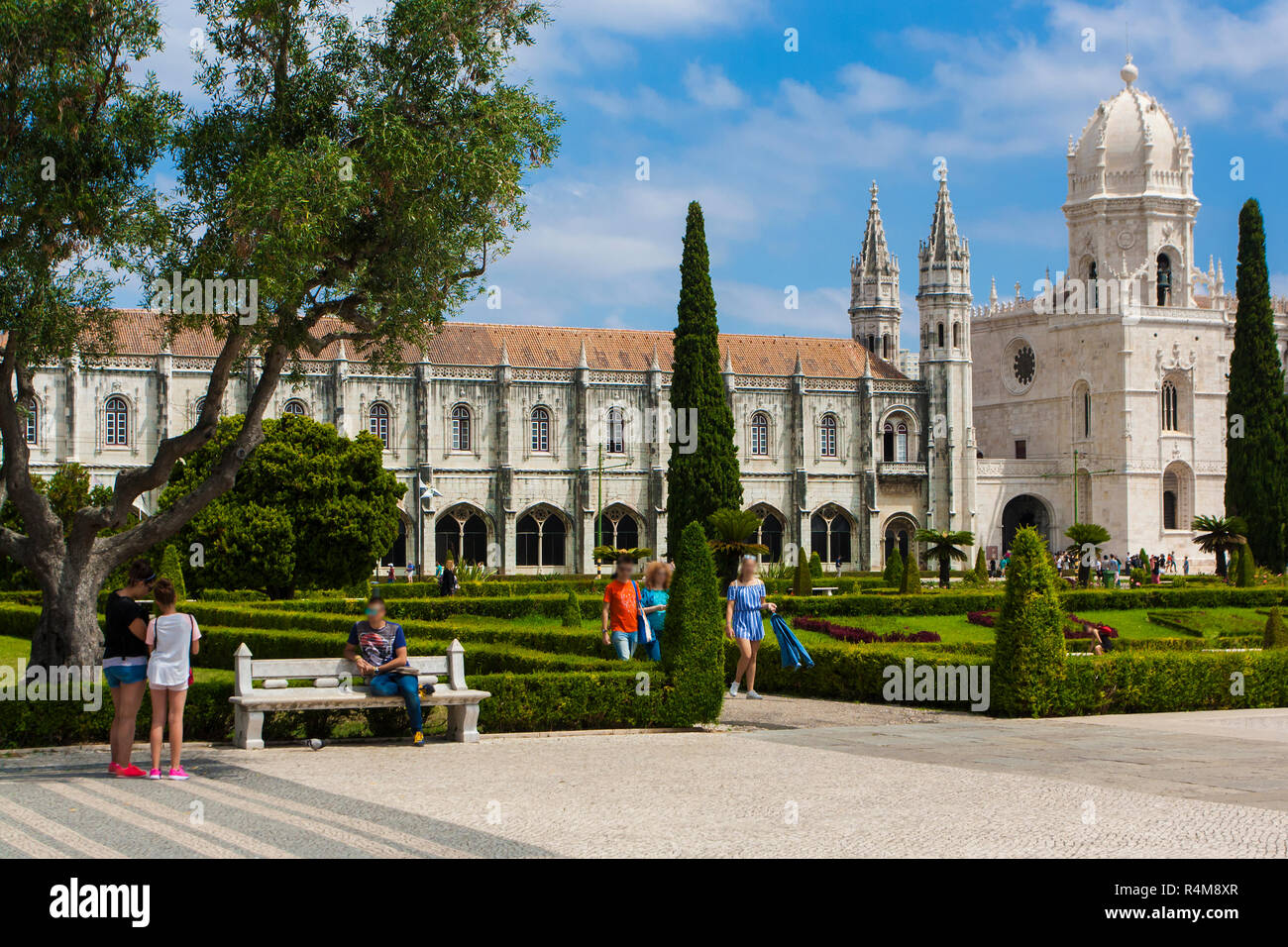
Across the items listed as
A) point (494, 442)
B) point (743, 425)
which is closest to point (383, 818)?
point (494, 442)

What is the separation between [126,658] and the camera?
1134 cm

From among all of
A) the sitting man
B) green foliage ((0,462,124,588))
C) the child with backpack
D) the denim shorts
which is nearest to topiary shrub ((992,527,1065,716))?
the sitting man

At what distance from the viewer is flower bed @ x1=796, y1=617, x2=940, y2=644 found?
923 inches

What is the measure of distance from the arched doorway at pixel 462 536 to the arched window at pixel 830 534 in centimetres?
1402

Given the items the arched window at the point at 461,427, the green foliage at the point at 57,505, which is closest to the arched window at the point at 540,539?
the arched window at the point at 461,427

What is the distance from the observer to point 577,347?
58.3m

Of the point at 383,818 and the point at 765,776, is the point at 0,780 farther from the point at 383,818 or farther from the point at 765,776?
the point at 765,776

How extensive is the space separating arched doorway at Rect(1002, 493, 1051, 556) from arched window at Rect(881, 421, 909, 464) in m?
5.80

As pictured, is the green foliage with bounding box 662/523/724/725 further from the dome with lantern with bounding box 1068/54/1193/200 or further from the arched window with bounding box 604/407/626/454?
the dome with lantern with bounding box 1068/54/1193/200

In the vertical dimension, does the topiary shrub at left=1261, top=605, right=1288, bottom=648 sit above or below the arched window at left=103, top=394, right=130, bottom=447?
below

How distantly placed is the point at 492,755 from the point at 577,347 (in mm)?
46908

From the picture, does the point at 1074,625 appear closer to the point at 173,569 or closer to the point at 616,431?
the point at 173,569

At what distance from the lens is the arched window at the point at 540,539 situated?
181 ft

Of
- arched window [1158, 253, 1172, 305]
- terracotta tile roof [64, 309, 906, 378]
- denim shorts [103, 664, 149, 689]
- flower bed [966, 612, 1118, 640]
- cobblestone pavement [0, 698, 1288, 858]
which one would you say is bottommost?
flower bed [966, 612, 1118, 640]
